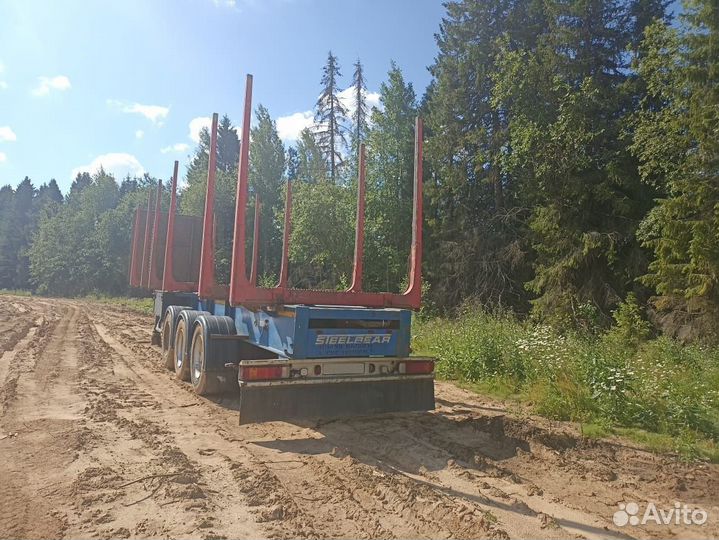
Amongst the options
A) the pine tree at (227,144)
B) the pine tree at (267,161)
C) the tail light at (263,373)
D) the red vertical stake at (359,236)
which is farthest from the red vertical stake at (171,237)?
the pine tree at (227,144)

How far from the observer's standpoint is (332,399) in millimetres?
5891

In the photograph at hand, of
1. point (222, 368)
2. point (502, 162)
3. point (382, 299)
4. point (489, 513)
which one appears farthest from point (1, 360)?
point (502, 162)

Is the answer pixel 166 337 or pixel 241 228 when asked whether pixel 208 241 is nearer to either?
pixel 241 228

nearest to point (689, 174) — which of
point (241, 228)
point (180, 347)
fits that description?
point (241, 228)

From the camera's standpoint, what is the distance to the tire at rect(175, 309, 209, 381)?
8719 mm

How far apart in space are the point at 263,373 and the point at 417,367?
2.00 meters

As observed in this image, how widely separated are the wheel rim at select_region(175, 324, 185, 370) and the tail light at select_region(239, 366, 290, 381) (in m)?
4.00

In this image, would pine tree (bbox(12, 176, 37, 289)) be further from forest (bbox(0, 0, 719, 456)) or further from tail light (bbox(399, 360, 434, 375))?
tail light (bbox(399, 360, 434, 375))

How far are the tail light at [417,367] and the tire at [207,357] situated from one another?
282 cm

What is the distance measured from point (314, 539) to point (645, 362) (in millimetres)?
7191

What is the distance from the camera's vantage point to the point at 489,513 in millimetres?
3652

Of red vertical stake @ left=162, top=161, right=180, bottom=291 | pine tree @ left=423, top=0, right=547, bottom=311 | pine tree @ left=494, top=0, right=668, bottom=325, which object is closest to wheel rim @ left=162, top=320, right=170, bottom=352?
red vertical stake @ left=162, top=161, right=180, bottom=291

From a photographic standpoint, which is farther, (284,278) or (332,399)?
(284,278)

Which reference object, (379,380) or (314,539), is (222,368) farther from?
(314,539)
